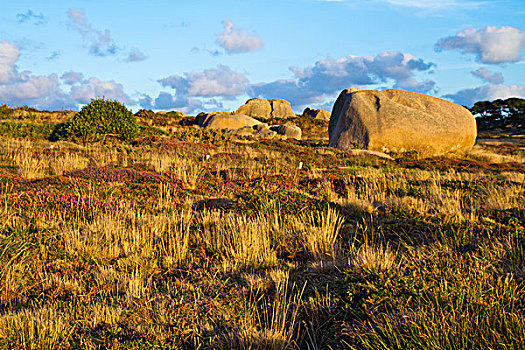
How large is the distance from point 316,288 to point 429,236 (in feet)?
7.93

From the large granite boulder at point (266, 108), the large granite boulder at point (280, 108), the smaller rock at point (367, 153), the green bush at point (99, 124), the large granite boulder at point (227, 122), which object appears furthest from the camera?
the large granite boulder at point (280, 108)

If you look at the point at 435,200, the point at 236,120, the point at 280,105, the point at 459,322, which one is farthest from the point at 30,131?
the point at 280,105

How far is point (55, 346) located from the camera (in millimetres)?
2855

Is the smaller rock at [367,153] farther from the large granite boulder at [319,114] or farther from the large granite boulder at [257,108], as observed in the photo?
the large granite boulder at [257,108]

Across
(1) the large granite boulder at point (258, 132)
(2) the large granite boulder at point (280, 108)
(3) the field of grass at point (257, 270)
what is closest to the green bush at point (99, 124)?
(3) the field of grass at point (257, 270)

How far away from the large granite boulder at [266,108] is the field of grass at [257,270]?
209ft

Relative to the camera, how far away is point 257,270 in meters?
4.41

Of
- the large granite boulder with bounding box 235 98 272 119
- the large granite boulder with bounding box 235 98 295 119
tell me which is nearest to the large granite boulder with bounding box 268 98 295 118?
the large granite boulder with bounding box 235 98 295 119

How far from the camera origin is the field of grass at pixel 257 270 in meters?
2.89

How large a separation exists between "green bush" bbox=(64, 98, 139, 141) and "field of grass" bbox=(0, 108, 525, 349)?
10842 mm

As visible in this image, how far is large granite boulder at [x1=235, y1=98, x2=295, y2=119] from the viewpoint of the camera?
234 ft

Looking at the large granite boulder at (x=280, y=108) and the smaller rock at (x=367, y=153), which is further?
the large granite boulder at (x=280, y=108)

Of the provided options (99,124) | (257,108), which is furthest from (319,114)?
(99,124)

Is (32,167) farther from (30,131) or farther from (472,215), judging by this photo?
(30,131)
